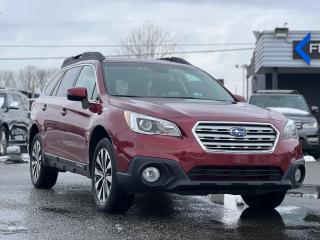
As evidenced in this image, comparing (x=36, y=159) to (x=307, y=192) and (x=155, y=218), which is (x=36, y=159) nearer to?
(x=155, y=218)

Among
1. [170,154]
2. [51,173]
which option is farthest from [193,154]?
[51,173]

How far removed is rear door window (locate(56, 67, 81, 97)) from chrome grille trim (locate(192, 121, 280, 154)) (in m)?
2.72

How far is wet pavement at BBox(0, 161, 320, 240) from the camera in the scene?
5812 millimetres

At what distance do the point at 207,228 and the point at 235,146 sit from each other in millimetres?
828

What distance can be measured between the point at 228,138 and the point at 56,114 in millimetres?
2868

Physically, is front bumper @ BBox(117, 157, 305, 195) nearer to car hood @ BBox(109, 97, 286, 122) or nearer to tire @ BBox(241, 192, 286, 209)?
car hood @ BBox(109, 97, 286, 122)

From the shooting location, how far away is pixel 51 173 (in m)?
9.05

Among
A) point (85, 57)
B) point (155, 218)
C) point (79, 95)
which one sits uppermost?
point (85, 57)

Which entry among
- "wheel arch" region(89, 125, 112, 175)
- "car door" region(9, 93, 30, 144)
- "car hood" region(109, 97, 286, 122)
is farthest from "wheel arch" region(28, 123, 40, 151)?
"car door" region(9, 93, 30, 144)

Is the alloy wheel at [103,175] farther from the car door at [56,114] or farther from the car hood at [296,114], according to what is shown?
the car hood at [296,114]

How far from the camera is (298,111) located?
49.3 ft

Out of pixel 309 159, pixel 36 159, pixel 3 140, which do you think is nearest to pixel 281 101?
pixel 309 159

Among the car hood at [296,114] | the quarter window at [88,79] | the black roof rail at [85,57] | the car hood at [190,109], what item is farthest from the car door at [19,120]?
the car hood at [190,109]

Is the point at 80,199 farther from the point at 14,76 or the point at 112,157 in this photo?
the point at 14,76
